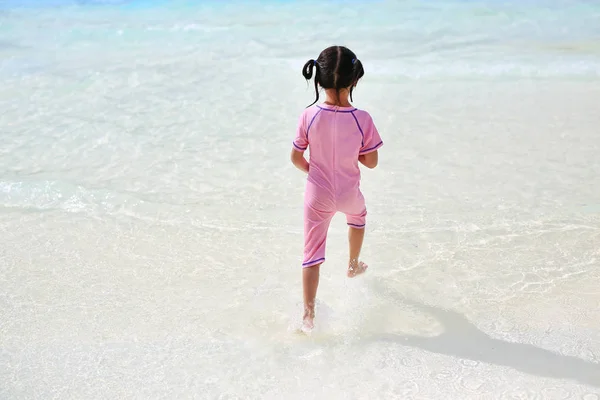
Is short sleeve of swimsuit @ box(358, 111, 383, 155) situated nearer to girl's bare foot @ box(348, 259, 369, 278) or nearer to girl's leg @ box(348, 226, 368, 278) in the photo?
girl's leg @ box(348, 226, 368, 278)

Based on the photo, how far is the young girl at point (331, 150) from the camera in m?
2.65

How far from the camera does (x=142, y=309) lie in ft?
10.7

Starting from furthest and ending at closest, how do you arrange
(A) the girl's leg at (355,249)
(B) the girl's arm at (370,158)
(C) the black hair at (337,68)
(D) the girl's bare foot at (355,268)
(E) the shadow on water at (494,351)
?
1. (D) the girl's bare foot at (355,268)
2. (A) the girl's leg at (355,249)
3. (B) the girl's arm at (370,158)
4. (E) the shadow on water at (494,351)
5. (C) the black hair at (337,68)

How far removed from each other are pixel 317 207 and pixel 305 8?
9.74 metres

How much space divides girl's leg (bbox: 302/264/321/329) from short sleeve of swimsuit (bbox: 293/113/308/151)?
0.54 meters

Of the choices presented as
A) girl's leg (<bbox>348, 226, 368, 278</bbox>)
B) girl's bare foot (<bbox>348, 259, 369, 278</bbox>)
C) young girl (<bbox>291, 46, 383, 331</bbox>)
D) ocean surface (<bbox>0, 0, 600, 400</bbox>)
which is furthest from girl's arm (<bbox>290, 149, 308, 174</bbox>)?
ocean surface (<bbox>0, 0, 600, 400</bbox>)

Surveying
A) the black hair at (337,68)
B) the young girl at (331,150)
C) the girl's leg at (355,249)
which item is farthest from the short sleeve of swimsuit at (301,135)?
the girl's leg at (355,249)

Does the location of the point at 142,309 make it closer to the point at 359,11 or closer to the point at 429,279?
the point at 429,279

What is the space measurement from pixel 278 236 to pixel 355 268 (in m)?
0.80

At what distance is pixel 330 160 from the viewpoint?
9.38 ft

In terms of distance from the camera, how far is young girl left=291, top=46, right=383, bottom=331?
265cm

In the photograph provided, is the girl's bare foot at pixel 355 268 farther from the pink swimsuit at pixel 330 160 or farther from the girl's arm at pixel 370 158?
the girl's arm at pixel 370 158

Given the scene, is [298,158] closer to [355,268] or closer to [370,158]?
[370,158]

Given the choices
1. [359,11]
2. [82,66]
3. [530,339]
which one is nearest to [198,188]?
[530,339]
